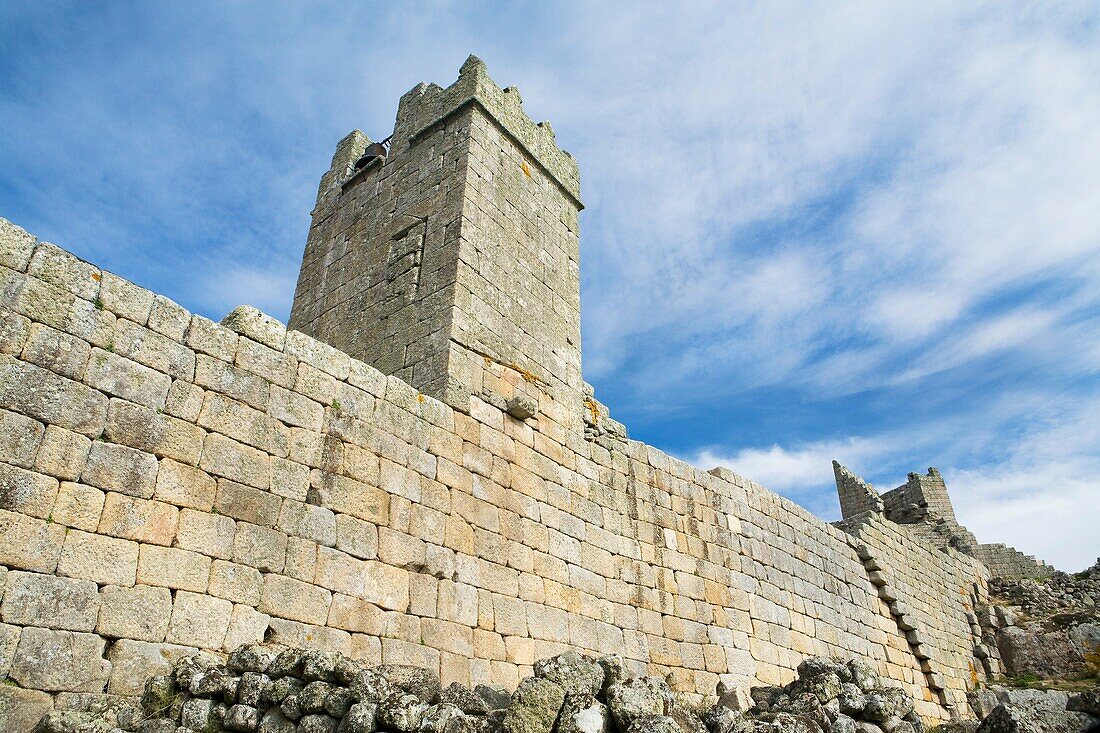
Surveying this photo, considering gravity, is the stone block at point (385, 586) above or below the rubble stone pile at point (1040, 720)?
above

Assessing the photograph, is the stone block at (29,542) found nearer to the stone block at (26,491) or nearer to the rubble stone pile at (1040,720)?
the stone block at (26,491)

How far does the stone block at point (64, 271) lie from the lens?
479 centimetres

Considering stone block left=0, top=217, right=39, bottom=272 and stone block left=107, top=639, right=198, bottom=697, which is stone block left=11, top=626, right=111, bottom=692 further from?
stone block left=0, top=217, right=39, bottom=272

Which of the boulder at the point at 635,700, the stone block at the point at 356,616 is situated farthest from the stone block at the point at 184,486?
the boulder at the point at 635,700

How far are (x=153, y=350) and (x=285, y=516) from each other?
55.4 inches

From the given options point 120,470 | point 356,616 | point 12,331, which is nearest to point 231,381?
point 120,470

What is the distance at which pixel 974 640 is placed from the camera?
15344 millimetres

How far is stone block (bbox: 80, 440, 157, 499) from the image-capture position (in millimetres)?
4598

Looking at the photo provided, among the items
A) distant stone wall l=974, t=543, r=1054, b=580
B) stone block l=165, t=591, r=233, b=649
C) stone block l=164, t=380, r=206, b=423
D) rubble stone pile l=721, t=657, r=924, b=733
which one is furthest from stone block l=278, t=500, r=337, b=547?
distant stone wall l=974, t=543, r=1054, b=580

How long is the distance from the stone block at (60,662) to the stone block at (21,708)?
4 cm

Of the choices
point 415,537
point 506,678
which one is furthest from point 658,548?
point 415,537

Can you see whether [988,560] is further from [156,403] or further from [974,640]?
[156,403]

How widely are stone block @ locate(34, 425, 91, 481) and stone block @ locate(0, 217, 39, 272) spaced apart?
1029mm

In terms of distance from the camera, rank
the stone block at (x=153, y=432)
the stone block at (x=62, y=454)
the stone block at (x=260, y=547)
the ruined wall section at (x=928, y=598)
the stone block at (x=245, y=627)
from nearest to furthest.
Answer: the stone block at (x=62, y=454) → the stone block at (x=153, y=432) → the stone block at (x=245, y=627) → the stone block at (x=260, y=547) → the ruined wall section at (x=928, y=598)
